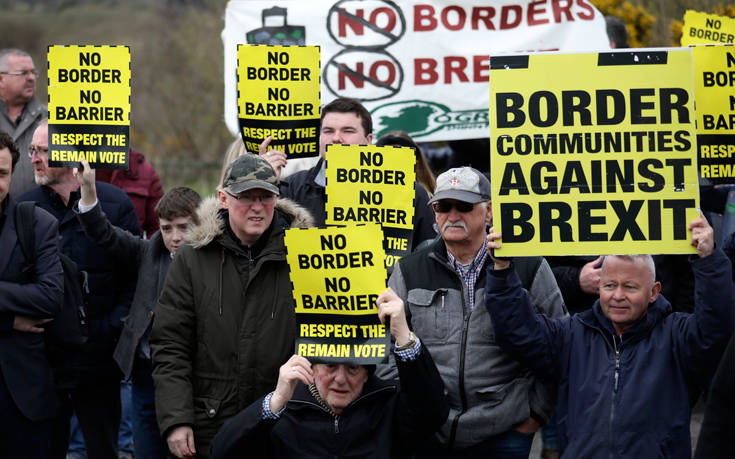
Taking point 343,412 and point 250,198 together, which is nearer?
point 343,412

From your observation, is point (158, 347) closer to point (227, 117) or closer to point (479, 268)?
point (479, 268)

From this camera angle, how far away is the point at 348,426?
15.5 ft

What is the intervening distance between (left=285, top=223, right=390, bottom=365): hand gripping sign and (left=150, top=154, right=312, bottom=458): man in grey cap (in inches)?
24.4

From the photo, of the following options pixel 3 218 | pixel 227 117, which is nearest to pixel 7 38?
pixel 227 117

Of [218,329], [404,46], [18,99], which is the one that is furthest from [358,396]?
[404,46]

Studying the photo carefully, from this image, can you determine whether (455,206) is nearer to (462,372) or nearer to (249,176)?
(462,372)

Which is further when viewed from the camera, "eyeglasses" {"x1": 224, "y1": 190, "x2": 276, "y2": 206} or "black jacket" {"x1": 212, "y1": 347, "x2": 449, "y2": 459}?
"eyeglasses" {"x1": 224, "y1": 190, "x2": 276, "y2": 206}

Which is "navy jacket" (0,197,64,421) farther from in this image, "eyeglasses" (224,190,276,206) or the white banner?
the white banner

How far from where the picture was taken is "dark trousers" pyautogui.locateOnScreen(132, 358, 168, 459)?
6203mm

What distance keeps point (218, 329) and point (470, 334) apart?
1249mm

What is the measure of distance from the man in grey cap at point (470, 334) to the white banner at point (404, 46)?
395 cm

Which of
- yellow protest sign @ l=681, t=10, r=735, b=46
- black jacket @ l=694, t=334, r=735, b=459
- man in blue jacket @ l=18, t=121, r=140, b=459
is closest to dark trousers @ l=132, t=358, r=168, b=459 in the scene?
man in blue jacket @ l=18, t=121, r=140, b=459

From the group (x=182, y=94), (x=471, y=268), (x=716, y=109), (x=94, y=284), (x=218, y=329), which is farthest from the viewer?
(x=182, y=94)

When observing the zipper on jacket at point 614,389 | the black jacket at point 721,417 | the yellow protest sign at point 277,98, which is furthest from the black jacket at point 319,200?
the black jacket at point 721,417
